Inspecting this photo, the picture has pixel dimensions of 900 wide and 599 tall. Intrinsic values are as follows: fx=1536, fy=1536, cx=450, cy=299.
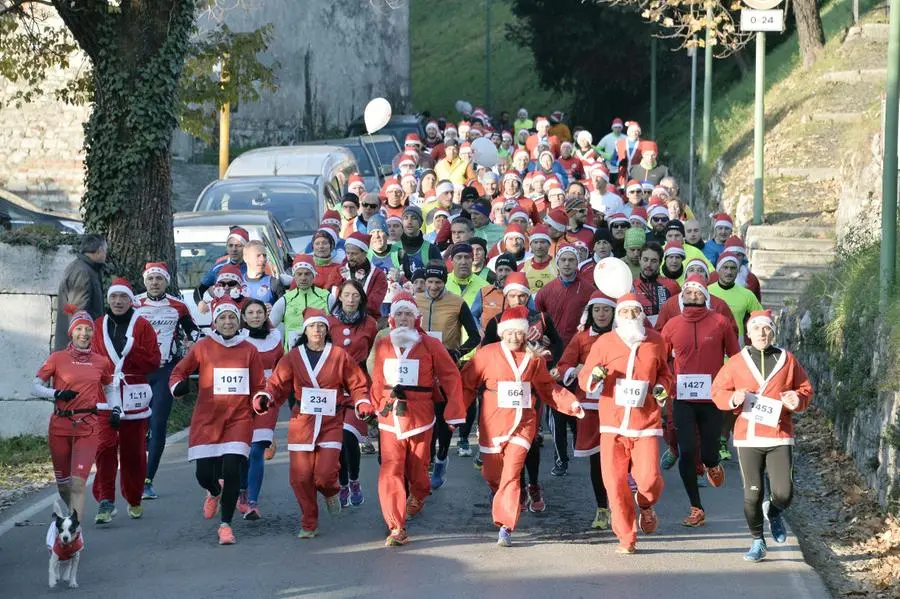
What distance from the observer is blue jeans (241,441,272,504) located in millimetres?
11184

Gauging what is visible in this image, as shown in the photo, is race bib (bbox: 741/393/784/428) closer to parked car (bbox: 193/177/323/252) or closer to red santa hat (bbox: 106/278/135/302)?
red santa hat (bbox: 106/278/135/302)

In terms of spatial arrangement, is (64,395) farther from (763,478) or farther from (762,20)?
(762,20)

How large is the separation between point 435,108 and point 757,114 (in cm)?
3709

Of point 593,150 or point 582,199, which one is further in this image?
point 593,150

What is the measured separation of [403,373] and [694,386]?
2.23 meters

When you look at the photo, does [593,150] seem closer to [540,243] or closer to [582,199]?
[582,199]

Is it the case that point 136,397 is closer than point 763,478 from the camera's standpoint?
No

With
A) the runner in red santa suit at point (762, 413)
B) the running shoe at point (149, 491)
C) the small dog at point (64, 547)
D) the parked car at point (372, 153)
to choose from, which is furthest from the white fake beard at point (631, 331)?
the parked car at point (372, 153)

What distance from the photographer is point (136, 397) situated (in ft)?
36.4

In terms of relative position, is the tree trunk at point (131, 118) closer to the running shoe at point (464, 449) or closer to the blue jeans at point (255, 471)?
the running shoe at point (464, 449)

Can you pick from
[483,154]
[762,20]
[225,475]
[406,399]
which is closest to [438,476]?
[406,399]

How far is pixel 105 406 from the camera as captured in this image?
10.3 m

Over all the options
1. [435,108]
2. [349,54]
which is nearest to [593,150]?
[349,54]

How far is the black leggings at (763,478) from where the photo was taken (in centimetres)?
981
